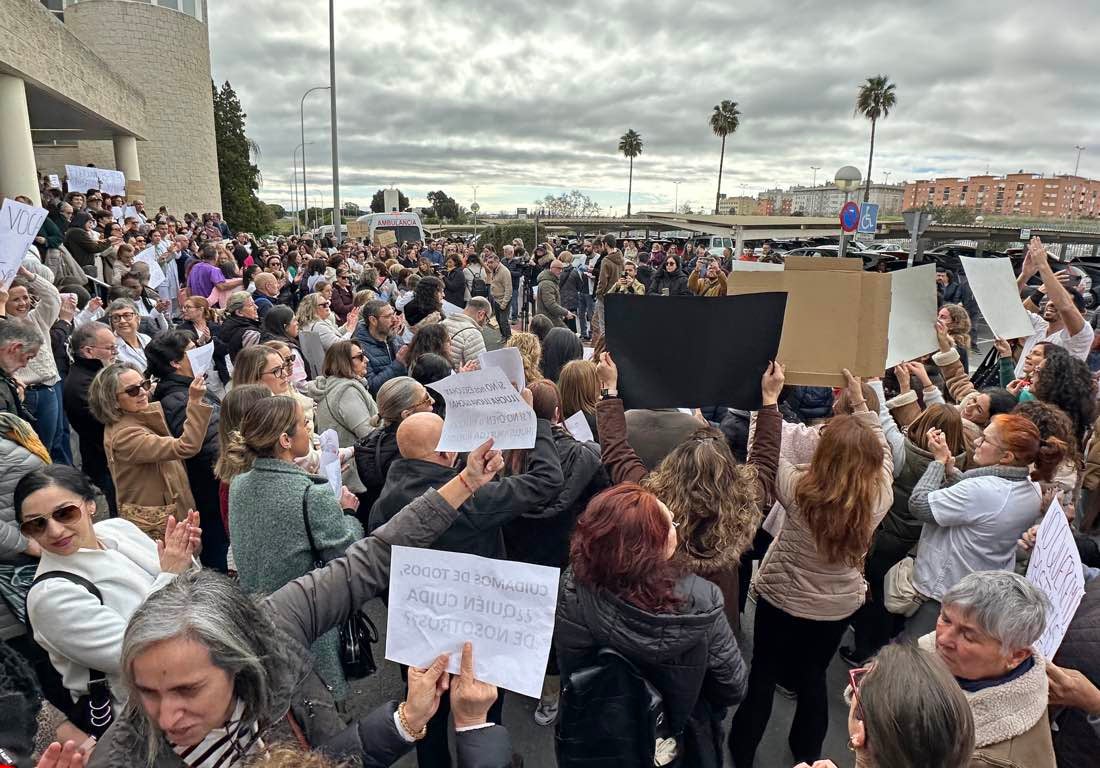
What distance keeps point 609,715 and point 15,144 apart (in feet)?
62.8

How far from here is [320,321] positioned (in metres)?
5.66

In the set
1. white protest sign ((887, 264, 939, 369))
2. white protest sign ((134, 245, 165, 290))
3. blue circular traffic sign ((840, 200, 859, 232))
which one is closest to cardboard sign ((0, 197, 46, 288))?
white protest sign ((134, 245, 165, 290))

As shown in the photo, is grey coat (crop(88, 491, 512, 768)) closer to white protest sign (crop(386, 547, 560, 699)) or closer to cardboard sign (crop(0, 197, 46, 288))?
white protest sign (crop(386, 547, 560, 699))

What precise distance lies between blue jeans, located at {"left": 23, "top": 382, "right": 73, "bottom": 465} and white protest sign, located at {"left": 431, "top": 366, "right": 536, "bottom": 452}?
3924mm

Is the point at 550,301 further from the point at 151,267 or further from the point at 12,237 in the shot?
the point at 12,237

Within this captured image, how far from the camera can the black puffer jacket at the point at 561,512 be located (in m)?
2.91

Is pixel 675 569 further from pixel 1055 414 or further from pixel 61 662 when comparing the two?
pixel 1055 414

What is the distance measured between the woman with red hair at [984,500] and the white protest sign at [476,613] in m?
2.07

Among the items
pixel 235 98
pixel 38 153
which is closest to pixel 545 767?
pixel 38 153

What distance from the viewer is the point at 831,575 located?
101 inches

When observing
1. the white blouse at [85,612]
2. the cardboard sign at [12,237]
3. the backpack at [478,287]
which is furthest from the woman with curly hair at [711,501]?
the backpack at [478,287]

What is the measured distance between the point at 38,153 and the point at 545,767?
37.2 metres

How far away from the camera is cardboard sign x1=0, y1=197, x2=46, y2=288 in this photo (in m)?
4.36

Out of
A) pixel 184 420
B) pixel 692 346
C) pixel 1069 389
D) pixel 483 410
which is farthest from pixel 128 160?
pixel 1069 389
